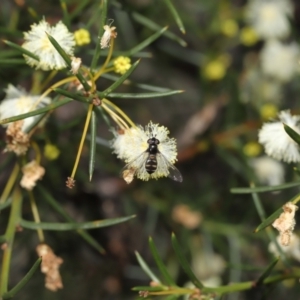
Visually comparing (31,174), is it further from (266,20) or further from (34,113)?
(266,20)

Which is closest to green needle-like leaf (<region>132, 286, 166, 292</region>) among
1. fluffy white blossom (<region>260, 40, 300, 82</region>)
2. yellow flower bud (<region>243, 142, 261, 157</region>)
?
yellow flower bud (<region>243, 142, 261, 157</region>)

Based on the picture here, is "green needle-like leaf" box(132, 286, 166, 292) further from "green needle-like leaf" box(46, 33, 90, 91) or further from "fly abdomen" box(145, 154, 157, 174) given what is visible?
"green needle-like leaf" box(46, 33, 90, 91)

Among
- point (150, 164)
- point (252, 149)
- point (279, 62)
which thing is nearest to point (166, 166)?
point (150, 164)

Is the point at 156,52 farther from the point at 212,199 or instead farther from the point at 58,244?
the point at 58,244

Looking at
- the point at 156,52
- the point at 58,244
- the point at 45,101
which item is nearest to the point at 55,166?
the point at 58,244

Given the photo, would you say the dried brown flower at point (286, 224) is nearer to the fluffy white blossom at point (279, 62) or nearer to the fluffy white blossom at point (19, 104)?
the fluffy white blossom at point (19, 104)
